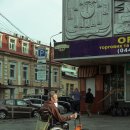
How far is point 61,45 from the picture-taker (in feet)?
95.3

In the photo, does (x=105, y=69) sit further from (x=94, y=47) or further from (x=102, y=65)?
(x=94, y=47)

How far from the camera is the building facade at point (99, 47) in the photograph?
27.0 meters

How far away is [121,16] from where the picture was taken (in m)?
27.3

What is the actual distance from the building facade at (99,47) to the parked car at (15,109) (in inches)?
156

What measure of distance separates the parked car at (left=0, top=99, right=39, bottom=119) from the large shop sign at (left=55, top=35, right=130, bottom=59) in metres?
5.14

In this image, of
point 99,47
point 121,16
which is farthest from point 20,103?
point 121,16

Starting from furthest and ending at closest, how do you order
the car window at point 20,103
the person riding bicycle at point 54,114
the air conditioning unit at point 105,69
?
1. the car window at point 20,103
2. the air conditioning unit at point 105,69
3. the person riding bicycle at point 54,114

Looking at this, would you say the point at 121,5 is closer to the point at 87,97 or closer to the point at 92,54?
the point at 92,54

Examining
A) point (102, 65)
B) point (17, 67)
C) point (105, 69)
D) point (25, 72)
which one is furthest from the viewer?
point (25, 72)

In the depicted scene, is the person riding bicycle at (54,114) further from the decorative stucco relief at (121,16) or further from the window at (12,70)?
the window at (12,70)

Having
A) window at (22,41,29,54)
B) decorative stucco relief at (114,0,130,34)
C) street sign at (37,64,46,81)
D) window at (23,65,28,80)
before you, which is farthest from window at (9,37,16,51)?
street sign at (37,64,46,81)

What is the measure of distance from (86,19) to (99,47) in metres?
2.65

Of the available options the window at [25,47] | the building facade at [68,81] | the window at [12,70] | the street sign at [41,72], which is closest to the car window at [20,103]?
the street sign at [41,72]

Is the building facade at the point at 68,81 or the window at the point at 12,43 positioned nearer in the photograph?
the window at the point at 12,43
